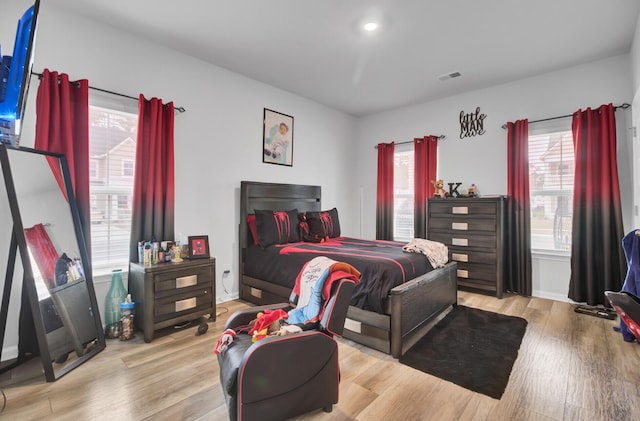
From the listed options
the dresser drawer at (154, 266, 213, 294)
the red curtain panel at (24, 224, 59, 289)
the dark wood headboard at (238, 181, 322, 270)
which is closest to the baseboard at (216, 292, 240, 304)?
the dark wood headboard at (238, 181, 322, 270)

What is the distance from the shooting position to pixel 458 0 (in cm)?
241

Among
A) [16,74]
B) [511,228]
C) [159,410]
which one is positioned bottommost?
[159,410]

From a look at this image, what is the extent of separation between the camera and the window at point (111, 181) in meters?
2.75

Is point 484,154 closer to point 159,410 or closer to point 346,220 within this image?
point 346,220

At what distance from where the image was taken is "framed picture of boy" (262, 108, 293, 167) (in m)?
4.11

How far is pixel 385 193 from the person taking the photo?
5145mm

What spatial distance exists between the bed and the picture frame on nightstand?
2.12 ft

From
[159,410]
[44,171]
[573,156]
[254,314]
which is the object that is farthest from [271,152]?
[573,156]

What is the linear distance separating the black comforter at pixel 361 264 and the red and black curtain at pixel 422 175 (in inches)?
44.4

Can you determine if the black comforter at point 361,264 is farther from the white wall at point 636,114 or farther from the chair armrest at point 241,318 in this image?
the white wall at point 636,114

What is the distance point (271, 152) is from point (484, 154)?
2.90 m

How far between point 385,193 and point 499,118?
6.20 ft

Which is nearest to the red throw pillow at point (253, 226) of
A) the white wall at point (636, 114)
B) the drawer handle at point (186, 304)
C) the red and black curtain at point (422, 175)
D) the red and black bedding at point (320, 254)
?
the red and black bedding at point (320, 254)

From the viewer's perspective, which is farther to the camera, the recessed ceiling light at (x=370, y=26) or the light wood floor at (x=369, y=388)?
the recessed ceiling light at (x=370, y=26)
